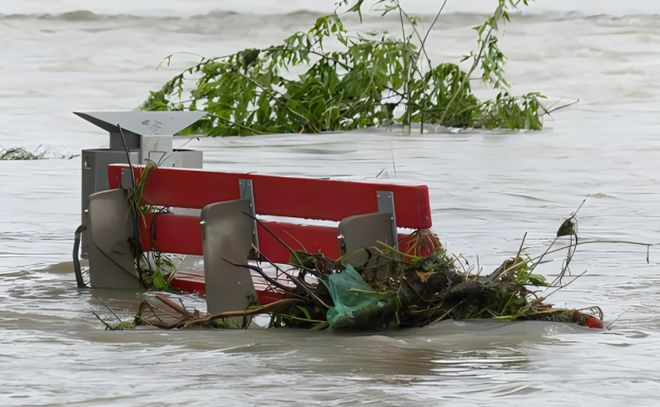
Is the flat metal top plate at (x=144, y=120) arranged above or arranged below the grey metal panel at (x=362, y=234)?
above

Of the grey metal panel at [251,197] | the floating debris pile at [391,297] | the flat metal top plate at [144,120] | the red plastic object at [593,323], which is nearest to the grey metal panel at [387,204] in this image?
the floating debris pile at [391,297]

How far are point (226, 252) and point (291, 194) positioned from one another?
424mm

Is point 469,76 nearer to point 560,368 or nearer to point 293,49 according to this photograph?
point 293,49

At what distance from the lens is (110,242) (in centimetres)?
779

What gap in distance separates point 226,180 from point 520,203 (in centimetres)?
462

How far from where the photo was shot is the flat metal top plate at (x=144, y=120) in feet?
27.5

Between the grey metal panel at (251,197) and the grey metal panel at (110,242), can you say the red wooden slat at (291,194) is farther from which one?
the grey metal panel at (110,242)

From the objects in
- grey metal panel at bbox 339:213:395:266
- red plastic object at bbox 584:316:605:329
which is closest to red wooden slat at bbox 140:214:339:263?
grey metal panel at bbox 339:213:395:266

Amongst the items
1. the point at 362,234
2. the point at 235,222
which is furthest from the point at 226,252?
the point at 362,234

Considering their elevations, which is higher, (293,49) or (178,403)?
(293,49)

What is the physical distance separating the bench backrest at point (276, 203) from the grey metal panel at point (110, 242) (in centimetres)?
13

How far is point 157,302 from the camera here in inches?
285

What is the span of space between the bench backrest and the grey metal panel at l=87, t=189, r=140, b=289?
0.43ft

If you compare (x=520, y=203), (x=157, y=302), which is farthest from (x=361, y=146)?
(x=157, y=302)
